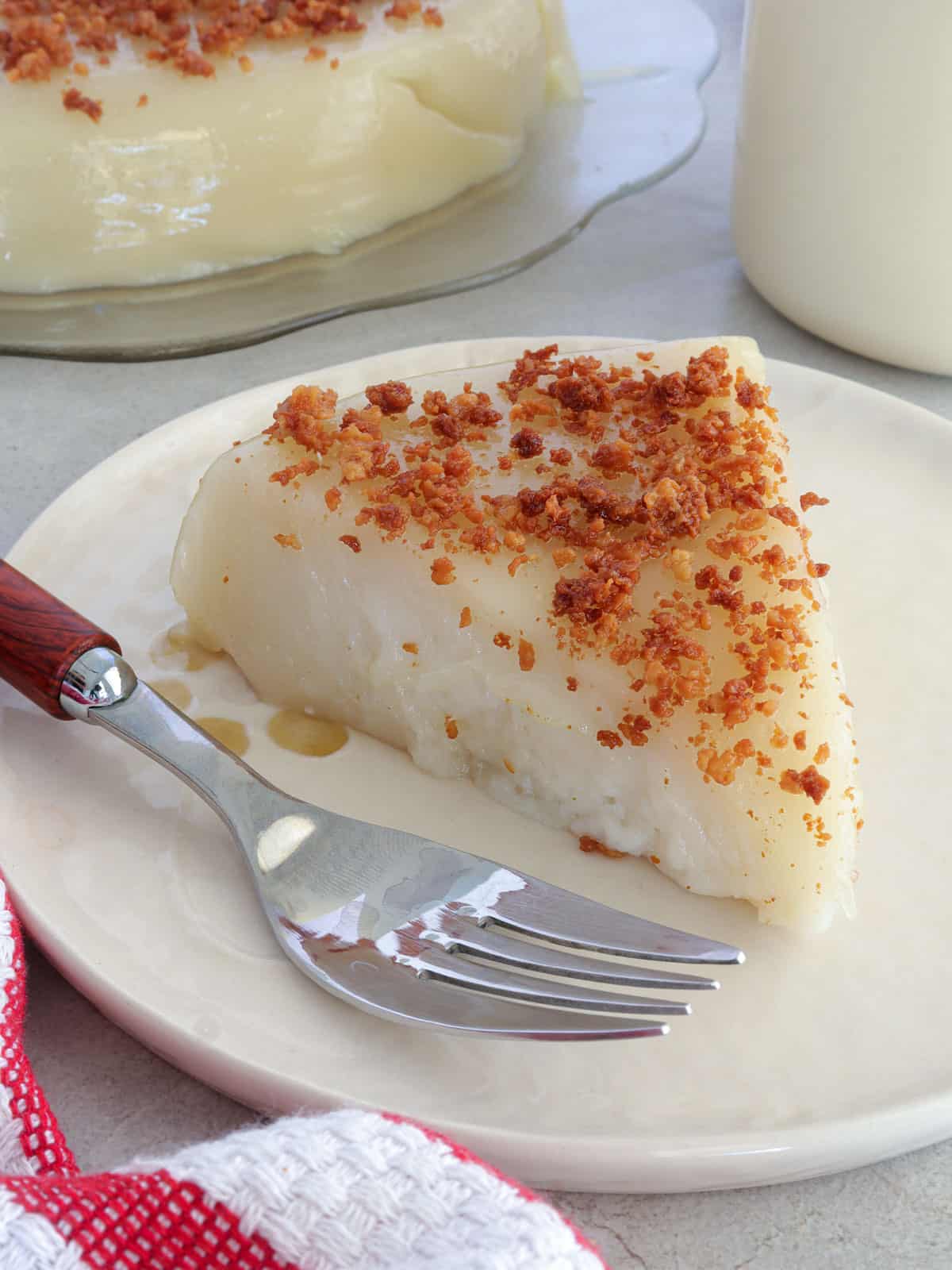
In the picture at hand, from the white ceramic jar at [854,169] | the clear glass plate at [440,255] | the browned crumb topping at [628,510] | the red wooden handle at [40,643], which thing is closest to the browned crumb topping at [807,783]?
the browned crumb topping at [628,510]

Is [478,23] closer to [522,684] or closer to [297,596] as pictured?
[297,596]

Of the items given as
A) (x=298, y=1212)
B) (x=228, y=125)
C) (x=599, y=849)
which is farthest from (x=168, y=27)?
(x=298, y=1212)

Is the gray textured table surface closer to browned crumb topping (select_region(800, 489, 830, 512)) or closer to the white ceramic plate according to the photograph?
the white ceramic plate

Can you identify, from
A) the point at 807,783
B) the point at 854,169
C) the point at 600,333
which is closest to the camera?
the point at 807,783

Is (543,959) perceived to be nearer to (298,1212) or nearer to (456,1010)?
(456,1010)

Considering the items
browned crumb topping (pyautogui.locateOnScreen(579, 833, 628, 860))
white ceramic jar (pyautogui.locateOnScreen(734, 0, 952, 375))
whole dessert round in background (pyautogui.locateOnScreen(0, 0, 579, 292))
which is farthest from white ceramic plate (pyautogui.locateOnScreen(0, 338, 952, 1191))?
whole dessert round in background (pyautogui.locateOnScreen(0, 0, 579, 292))

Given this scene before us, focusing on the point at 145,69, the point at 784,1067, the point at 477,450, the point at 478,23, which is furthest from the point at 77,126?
the point at 784,1067
